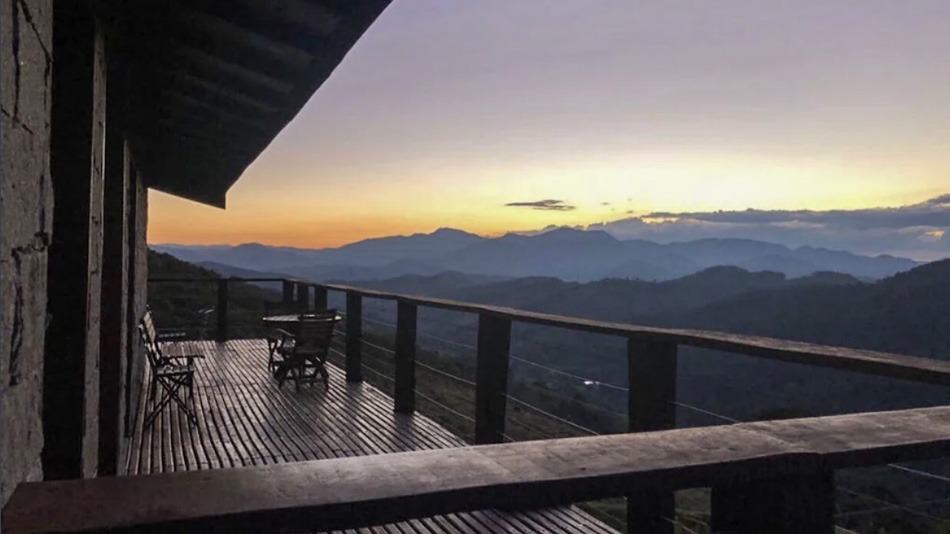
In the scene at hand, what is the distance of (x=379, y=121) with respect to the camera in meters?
11.9

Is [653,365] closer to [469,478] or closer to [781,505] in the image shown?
[781,505]

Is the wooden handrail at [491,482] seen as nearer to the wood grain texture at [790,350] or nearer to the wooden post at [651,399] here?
the wood grain texture at [790,350]

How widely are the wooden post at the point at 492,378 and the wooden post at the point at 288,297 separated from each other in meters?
6.96

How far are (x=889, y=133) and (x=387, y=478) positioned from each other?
13.8m

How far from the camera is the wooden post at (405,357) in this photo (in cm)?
544

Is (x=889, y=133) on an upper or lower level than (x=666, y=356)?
upper

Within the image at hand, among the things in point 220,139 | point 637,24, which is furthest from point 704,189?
point 220,139

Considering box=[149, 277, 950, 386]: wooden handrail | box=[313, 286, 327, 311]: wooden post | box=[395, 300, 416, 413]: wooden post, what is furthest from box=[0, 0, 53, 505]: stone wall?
box=[313, 286, 327, 311]: wooden post

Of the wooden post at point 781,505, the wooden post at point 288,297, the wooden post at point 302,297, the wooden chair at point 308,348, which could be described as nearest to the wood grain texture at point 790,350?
the wooden post at point 781,505

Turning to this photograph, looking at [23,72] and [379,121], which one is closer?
[23,72]

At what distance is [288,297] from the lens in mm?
11133

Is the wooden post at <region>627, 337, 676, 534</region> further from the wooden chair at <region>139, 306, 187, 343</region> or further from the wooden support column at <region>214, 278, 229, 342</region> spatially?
the wooden support column at <region>214, 278, 229, 342</region>

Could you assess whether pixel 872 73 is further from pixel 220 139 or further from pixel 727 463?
pixel 727 463

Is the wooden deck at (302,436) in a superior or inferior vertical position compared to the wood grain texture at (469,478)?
inferior
